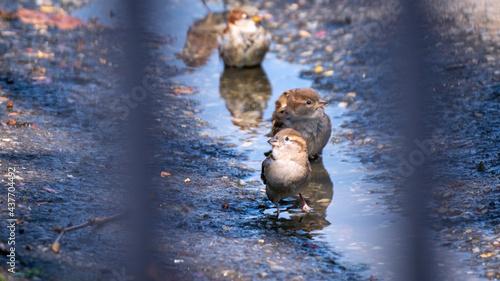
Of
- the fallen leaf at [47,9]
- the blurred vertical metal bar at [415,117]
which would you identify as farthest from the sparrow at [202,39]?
the blurred vertical metal bar at [415,117]

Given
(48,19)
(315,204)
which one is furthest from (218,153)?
(48,19)

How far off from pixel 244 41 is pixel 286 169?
4.82 m

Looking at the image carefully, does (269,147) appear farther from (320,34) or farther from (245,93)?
(320,34)

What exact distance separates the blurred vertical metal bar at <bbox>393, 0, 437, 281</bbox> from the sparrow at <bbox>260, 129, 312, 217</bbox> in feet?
12.4

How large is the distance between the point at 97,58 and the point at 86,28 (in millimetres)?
1769

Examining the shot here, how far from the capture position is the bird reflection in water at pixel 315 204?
16.2ft

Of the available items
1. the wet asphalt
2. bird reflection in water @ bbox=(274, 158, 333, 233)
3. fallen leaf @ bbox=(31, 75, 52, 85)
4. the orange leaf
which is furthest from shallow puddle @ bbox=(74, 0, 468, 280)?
fallen leaf @ bbox=(31, 75, 52, 85)

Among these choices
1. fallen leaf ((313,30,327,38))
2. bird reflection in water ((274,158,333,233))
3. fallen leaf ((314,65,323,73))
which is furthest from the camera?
fallen leaf ((313,30,327,38))

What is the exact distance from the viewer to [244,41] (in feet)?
31.1

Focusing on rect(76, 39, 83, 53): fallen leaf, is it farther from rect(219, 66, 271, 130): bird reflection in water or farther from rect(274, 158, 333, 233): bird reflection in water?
rect(274, 158, 333, 233): bird reflection in water

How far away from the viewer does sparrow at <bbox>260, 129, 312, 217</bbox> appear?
502 centimetres

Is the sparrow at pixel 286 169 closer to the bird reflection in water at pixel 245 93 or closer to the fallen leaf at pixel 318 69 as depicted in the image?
the bird reflection in water at pixel 245 93

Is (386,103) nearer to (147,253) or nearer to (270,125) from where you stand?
(270,125)

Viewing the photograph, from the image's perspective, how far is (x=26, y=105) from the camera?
7.04 meters
